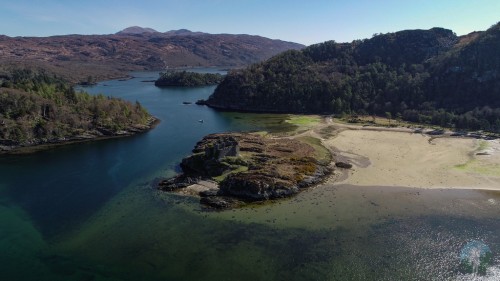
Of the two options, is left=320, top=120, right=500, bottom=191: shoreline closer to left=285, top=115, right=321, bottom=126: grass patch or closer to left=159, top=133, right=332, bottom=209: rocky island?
left=159, top=133, right=332, bottom=209: rocky island

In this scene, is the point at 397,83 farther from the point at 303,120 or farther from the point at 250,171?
the point at 250,171

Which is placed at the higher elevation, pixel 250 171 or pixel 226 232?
pixel 250 171

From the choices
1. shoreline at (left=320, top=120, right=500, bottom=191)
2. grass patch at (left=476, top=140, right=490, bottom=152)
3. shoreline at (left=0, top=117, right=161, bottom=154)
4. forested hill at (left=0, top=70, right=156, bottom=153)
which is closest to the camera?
shoreline at (left=320, top=120, right=500, bottom=191)

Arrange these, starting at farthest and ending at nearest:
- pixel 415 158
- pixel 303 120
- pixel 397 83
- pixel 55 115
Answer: pixel 397 83
pixel 303 120
pixel 55 115
pixel 415 158

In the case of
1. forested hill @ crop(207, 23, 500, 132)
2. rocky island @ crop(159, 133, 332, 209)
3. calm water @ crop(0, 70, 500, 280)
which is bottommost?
calm water @ crop(0, 70, 500, 280)

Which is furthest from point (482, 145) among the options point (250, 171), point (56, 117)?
point (56, 117)

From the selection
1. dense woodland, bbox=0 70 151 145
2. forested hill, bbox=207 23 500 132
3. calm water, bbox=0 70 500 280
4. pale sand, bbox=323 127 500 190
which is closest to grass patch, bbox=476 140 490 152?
pale sand, bbox=323 127 500 190

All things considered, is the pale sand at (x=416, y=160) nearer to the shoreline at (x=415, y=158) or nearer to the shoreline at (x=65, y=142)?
the shoreline at (x=415, y=158)
